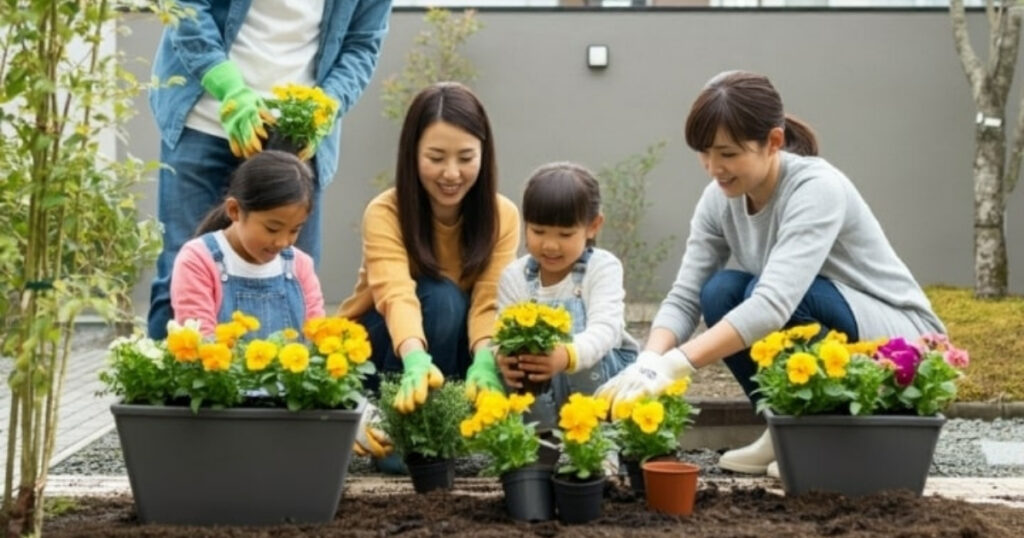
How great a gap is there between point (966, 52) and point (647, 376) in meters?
5.35

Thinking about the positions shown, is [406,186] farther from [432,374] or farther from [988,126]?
[988,126]

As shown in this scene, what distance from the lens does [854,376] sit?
300cm

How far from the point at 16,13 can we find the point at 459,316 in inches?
65.8

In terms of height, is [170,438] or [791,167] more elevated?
[791,167]

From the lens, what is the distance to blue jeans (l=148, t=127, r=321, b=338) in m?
3.83

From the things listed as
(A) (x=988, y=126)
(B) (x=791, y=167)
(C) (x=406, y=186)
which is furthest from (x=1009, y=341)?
(C) (x=406, y=186)

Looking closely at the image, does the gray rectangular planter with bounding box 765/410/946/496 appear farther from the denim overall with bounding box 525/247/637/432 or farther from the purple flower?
the denim overall with bounding box 525/247/637/432

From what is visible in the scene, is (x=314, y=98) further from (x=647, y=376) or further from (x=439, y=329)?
(x=647, y=376)

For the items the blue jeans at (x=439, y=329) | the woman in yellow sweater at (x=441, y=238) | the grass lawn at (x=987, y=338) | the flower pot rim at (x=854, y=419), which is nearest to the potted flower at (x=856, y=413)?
the flower pot rim at (x=854, y=419)

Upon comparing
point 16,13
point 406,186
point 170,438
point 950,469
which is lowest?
point 950,469

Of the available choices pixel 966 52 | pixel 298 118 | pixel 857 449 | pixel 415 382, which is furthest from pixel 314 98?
pixel 966 52

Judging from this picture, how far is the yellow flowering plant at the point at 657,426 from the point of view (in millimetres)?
3021

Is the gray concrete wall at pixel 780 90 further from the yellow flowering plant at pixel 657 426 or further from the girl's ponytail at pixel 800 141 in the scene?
the yellow flowering plant at pixel 657 426

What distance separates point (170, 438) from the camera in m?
2.79
